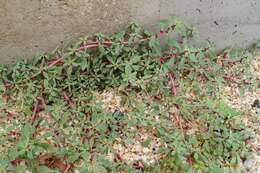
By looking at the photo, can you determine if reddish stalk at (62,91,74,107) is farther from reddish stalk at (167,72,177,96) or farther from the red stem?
reddish stalk at (167,72,177,96)

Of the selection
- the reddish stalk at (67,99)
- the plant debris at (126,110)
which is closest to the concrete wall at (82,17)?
the plant debris at (126,110)

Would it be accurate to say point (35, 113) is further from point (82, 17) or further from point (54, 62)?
point (82, 17)

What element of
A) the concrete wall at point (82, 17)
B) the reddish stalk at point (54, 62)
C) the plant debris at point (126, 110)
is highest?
the concrete wall at point (82, 17)

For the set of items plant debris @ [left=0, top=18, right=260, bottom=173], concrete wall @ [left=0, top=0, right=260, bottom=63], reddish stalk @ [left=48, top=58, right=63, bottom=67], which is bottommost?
plant debris @ [left=0, top=18, right=260, bottom=173]

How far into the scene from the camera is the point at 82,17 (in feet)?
7.53

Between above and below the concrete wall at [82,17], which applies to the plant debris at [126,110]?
below

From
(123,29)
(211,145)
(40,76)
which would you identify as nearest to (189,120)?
(211,145)

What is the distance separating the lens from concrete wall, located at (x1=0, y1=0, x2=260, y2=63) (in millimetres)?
2211

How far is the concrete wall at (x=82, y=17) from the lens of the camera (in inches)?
87.0

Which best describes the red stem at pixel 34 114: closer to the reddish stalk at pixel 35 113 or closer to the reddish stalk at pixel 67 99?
the reddish stalk at pixel 35 113

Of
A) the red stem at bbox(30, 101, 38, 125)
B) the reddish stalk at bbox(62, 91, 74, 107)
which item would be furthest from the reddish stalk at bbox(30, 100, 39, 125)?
the reddish stalk at bbox(62, 91, 74, 107)

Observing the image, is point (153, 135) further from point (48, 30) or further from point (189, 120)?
point (48, 30)

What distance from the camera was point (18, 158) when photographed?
6.77ft

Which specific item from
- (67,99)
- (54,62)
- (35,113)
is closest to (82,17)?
(54,62)
